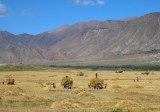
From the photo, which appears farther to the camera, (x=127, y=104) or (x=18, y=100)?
(x=18, y=100)

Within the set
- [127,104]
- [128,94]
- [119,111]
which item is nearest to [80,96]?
[128,94]

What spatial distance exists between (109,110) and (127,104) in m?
2.48

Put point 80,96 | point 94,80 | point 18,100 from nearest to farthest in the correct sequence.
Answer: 1. point 18,100
2. point 80,96
3. point 94,80

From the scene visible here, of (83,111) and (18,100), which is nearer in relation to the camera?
(83,111)

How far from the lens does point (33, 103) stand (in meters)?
25.4

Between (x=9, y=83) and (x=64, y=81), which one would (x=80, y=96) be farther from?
(x=9, y=83)

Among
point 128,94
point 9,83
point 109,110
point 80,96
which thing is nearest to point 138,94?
point 128,94

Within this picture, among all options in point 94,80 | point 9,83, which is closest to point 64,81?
point 94,80

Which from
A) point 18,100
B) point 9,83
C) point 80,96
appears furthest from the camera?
point 9,83

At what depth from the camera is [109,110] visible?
2141cm

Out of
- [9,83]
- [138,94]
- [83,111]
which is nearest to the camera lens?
[83,111]

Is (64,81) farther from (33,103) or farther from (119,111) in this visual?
(119,111)

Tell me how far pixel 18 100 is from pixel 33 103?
2334 millimetres

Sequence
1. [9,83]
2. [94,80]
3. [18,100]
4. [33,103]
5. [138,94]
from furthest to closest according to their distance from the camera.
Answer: [9,83] < [94,80] < [138,94] < [18,100] < [33,103]
